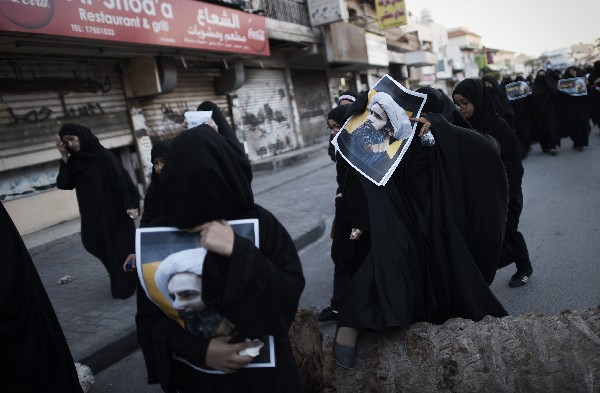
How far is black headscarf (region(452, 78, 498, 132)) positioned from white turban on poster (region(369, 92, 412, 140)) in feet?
5.26

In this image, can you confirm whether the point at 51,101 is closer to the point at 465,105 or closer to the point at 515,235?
the point at 465,105

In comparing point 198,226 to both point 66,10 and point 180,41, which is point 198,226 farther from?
point 180,41

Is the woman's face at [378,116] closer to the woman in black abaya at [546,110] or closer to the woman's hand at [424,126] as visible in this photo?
the woman's hand at [424,126]

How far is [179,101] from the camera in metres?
11.0

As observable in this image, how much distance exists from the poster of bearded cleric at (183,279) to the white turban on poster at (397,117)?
4.17 ft

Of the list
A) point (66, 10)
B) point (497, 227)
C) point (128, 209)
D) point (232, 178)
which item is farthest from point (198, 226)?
point (66, 10)

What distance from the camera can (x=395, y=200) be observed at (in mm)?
2400

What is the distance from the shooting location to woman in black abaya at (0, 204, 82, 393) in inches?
69.7

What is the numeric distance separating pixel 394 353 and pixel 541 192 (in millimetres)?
5352

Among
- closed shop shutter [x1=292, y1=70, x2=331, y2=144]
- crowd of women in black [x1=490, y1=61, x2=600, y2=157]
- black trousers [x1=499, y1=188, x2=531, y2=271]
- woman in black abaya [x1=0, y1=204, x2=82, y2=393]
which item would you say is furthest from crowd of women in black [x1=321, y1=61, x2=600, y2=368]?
closed shop shutter [x1=292, y1=70, x2=331, y2=144]

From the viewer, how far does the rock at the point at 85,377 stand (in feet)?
9.69

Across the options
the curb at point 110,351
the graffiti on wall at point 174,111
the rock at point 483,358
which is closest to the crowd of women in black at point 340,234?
the rock at point 483,358

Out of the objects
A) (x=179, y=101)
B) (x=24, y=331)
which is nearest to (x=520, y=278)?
(x=24, y=331)

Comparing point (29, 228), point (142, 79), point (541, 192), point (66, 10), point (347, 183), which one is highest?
A: point (66, 10)
